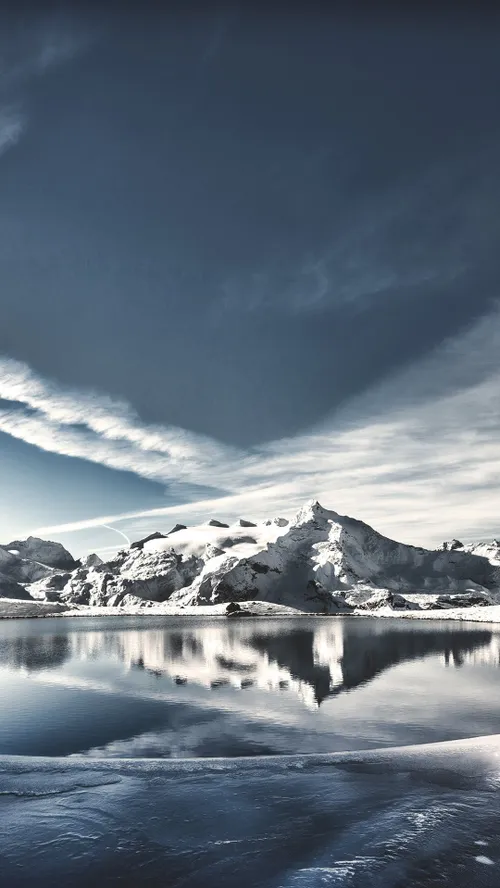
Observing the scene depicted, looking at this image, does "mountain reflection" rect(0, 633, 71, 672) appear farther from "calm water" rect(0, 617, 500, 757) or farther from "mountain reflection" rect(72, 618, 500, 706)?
"mountain reflection" rect(72, 618, 500, 706)

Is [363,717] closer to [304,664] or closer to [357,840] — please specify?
[357,840]

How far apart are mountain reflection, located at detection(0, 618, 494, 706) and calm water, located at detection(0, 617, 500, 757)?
18 cm

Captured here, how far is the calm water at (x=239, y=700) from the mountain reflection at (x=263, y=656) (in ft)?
0.58

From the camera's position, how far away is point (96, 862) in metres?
11.8

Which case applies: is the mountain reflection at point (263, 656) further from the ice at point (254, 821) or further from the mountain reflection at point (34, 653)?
the ice at point (254, 821)

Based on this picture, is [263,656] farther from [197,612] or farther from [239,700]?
[197,612]

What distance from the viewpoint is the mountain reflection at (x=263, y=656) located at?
3904 centimetres

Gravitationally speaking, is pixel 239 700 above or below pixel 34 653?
above

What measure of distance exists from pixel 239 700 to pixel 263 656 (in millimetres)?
24040

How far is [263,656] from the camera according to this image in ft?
179

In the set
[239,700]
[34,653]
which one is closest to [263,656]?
[239,700]

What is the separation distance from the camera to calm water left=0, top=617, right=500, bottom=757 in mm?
22734

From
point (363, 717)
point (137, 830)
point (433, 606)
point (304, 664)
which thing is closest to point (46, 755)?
point (137, 830)

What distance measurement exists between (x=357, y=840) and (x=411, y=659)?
43.2 m
